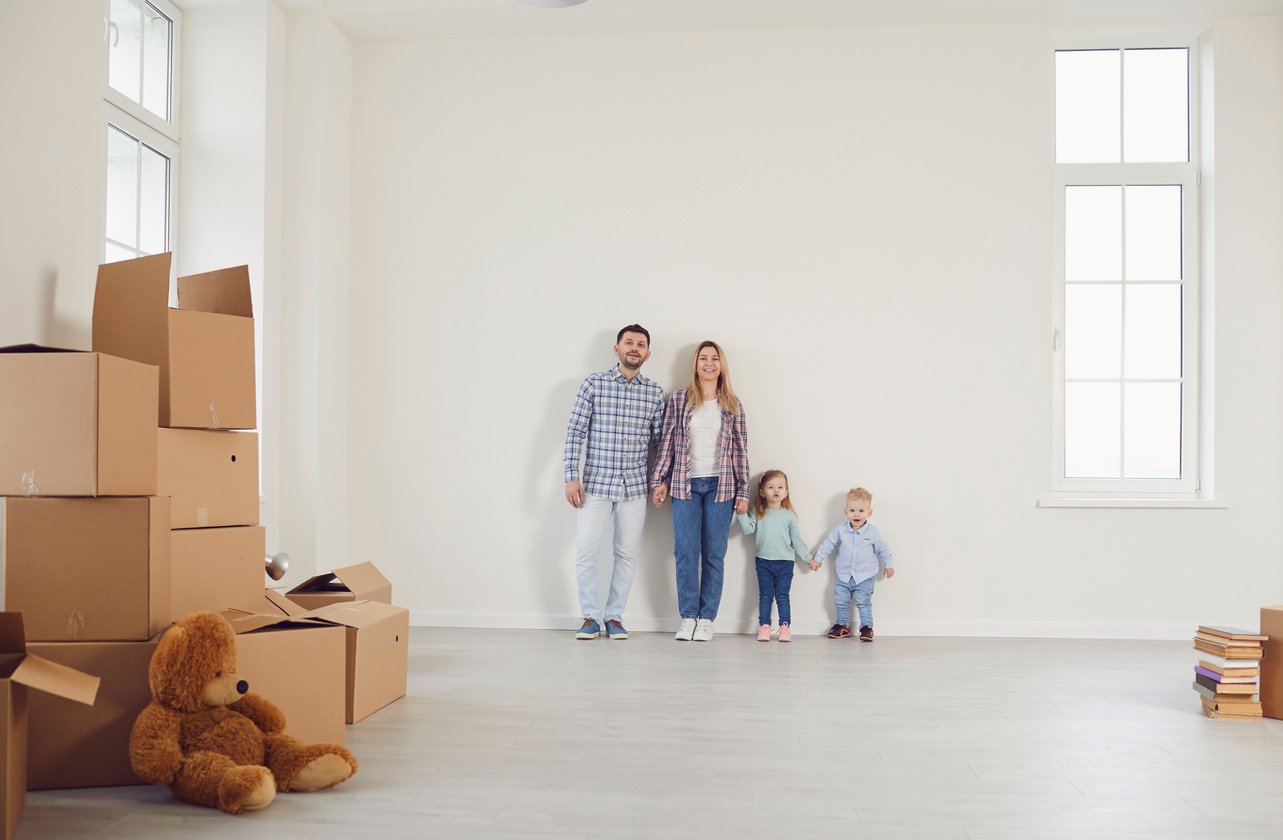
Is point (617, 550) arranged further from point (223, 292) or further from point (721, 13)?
point (721, 13)

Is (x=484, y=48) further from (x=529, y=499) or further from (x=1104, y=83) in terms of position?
(x=1104, y=83)

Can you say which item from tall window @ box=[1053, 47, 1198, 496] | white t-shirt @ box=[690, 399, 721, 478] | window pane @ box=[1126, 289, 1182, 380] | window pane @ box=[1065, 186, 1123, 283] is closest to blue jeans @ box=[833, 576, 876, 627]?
white t-shirt @ box=[690, 399, 721, 478]

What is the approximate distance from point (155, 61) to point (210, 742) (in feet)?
9.91

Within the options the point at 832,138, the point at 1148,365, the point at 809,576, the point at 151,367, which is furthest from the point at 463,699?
the point at 1148,365

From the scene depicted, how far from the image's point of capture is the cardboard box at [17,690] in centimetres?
178

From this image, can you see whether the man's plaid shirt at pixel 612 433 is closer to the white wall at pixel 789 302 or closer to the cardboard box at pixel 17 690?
the white wall at pixel 789 302

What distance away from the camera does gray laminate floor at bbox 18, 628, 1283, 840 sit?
6.42ft

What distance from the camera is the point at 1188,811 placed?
2.06m

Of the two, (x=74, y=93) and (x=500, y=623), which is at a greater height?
(x=74, y=93)

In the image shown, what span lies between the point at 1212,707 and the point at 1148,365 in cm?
199

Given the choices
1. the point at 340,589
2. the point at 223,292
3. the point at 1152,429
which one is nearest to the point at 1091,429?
the point at 1152,429

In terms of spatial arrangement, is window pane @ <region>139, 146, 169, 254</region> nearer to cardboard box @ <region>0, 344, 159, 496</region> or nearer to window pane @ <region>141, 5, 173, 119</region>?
window pane @ <region>141, 5, 173, 119</region>

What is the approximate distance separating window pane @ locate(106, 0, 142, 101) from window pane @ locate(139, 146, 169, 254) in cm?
25

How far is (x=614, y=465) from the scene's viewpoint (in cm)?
423
